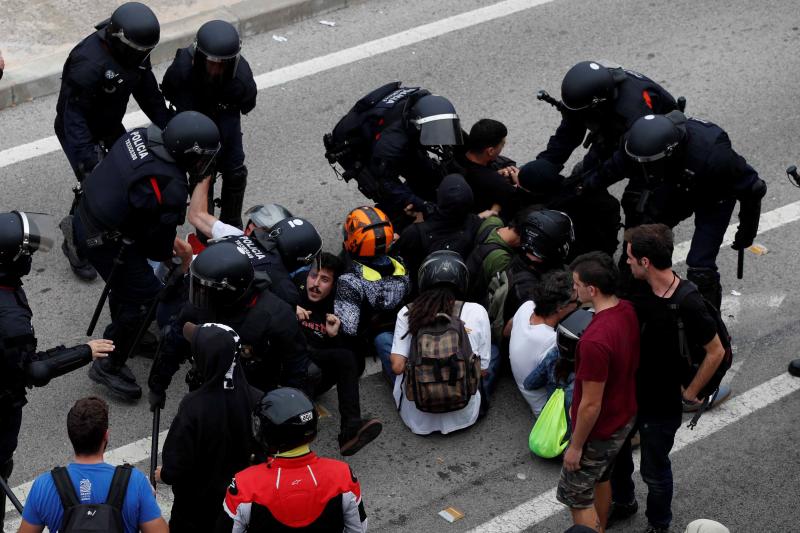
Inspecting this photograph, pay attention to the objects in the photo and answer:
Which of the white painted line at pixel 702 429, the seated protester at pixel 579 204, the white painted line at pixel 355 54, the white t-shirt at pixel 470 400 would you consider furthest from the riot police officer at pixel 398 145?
the white painted line at pixel 702 429

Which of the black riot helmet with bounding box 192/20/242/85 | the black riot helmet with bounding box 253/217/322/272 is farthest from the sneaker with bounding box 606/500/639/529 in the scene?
the black riot helmet with bounding box 192/20/242/85

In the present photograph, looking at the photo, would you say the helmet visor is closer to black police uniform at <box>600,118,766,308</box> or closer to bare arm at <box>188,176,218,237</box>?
black police uniform at <box>600,118,766,308</box>

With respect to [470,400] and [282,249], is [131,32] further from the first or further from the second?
[470,400]

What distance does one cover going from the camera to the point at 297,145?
9664mm

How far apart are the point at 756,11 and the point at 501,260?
527 centimetres

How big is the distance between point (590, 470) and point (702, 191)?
236cm

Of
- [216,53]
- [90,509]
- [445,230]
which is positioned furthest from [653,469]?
[216,53]

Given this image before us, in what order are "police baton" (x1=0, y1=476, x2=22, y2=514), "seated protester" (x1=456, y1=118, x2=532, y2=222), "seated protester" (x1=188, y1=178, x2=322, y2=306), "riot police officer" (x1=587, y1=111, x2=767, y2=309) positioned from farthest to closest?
"seated protester" (x1=456, y1=118, x2=532, y2=222), "riot police officer" (x1=587, y1=111, x2=767, y2=309), "seated protester" (x1=188, y1=178, x2=322, y2=306), "police baton" (x1=0, y1=476, x2=22, y2=514)

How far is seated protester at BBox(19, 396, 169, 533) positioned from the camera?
4867 mm

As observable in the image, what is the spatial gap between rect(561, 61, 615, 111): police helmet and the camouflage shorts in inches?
107

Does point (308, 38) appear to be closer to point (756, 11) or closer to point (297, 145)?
point (297, 145)

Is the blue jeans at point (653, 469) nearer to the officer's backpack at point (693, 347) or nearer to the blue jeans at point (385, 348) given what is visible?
the officer's backpack at point (693, 347)

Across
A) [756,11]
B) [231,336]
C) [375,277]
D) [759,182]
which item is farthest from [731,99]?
[231,336]

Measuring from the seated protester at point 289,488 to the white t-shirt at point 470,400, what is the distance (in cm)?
209
